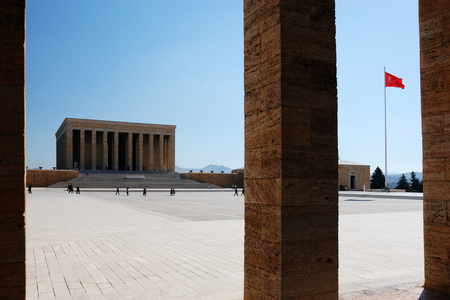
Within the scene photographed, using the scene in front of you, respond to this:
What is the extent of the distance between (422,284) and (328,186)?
3.00 m

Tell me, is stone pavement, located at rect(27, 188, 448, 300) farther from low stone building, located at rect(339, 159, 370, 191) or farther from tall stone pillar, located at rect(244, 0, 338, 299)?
low stone building, located at rect(339, 159, 370, 191)

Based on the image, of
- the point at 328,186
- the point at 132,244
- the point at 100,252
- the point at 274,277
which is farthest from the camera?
the point at 132,244

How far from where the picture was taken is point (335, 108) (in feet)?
14.5

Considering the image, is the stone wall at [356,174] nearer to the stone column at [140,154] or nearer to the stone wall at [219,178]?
the stone wall at [219,178]

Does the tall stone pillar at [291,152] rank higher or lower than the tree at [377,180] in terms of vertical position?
higher

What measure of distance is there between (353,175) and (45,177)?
148 feet

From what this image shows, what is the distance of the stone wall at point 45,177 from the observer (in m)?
50.1

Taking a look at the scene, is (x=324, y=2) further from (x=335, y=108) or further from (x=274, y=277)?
(x=274, y=277)

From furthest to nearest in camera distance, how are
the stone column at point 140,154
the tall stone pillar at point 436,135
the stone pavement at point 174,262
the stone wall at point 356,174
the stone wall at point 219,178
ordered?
the stone column at point 140,154, the stone wall at point 219,178, the stone wall at point 356,174, the tall stone pillar at point 436,135, the stone pavement at point 174,262

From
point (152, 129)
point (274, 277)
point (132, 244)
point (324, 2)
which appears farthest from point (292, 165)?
point (152, 129)

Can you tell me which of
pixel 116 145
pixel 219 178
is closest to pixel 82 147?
pixel 116 145
